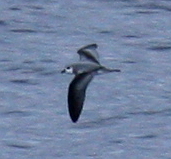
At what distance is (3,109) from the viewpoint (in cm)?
2005

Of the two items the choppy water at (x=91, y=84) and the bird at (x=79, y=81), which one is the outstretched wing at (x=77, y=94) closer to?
the bird at (x=79, y=81)

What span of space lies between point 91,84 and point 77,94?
5.43 meters

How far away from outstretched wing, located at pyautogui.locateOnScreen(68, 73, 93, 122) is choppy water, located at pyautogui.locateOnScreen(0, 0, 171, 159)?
2390mm

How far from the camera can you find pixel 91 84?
21.5 meters

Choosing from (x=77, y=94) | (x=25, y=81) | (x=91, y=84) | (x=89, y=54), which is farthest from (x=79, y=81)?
(x=91, y=84)

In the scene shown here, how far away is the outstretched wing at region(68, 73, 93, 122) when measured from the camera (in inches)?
622

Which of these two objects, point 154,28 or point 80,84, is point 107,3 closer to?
point 154,28

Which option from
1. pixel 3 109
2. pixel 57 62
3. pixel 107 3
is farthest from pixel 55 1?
pixel 3 109

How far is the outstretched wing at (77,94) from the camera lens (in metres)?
15.8

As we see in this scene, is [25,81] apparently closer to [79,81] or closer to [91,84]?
[91,84]

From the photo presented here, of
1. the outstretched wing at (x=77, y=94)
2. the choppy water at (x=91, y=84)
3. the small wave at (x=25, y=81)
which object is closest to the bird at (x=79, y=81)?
the outstretched wing at (x=77, y=94)

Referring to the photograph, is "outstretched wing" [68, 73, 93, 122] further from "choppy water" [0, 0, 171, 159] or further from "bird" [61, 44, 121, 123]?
"choppy water" [0, 0, 171, 159]

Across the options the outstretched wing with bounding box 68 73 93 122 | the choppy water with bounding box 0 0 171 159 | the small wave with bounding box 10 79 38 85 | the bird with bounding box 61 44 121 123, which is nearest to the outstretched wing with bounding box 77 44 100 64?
the bird with bounding box 61 44 121 123

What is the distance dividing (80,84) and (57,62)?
6.18 meters
